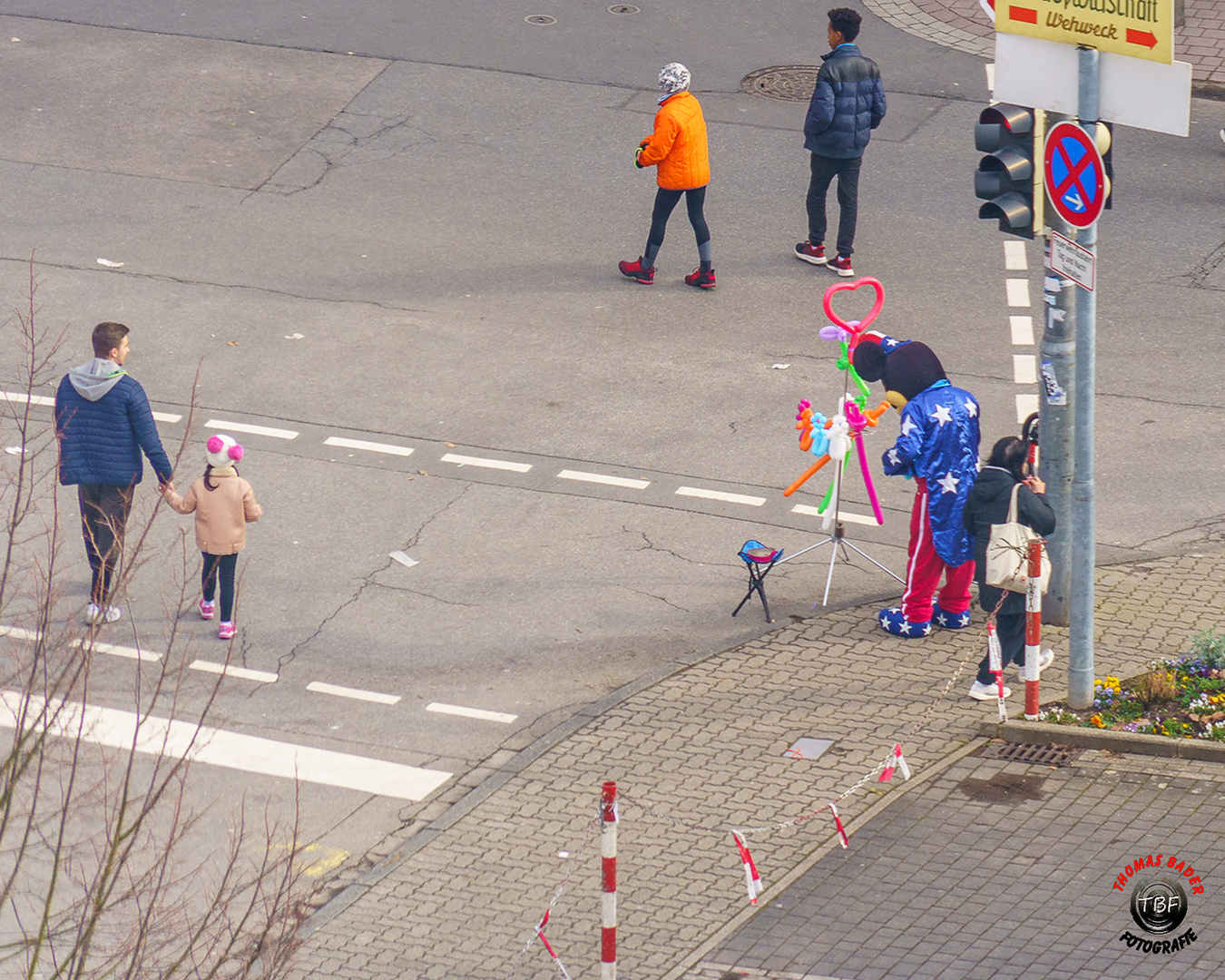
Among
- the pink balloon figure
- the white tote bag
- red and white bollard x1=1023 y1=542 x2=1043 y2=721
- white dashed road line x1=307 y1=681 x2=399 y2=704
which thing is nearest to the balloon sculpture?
the pink balloon figure

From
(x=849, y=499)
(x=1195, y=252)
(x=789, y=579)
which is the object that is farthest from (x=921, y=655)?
(x=1195, y=252)

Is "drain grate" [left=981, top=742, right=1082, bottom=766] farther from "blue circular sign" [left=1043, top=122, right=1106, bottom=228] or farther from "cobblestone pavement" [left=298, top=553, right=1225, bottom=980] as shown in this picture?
"blue circular sign" [left=1043, top=122, right=1106, bottom=228]

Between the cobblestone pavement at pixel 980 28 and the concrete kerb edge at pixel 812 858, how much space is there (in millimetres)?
11977

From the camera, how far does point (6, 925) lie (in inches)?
326

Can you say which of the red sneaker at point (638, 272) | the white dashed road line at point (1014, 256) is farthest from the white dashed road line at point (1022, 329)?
the red sneaker at point (638, 272)

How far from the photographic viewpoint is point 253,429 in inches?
518

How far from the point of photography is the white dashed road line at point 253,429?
43.0ft

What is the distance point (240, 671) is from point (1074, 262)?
524cm

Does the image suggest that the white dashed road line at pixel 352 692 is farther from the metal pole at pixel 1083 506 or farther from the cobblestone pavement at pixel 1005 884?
the metal pole at pixel 1083 506

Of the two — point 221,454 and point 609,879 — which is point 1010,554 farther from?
point 221,454

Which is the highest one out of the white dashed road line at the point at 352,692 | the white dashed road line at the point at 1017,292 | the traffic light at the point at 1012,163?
the traffic light at the point at 1012,163

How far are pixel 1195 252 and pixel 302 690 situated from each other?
9.28 metres

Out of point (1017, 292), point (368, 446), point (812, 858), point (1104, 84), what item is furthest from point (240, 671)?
point (1017, 292)

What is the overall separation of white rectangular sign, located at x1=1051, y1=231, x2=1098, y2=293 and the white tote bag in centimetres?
127
